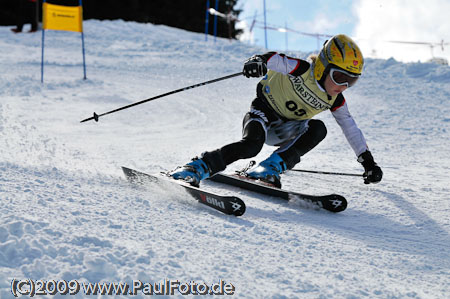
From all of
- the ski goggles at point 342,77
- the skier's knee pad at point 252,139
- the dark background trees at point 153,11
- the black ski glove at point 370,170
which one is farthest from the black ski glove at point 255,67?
the dark background trees at point 153,11

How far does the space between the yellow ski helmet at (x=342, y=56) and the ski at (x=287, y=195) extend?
35.8 inches

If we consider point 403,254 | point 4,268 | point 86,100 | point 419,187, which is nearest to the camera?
point 4,268

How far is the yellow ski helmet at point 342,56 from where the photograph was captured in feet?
10.8

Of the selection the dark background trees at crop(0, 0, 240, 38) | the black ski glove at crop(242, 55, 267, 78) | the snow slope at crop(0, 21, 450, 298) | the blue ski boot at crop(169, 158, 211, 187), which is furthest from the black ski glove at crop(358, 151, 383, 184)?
the dark background trees at crop(0, 0, 240, 38)

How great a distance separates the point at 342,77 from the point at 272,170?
84 centimetres

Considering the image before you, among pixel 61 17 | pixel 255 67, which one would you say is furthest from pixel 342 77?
pixel 61 17

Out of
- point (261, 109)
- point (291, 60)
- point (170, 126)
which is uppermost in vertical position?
point (291, 60)

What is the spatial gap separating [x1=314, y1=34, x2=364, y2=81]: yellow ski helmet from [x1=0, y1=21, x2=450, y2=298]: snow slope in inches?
38.0

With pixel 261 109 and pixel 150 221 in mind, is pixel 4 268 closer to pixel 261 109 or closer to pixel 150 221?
pixel 150 221

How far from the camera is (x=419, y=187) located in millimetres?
3926

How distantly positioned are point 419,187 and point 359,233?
1.55 m

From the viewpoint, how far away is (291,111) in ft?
12.0

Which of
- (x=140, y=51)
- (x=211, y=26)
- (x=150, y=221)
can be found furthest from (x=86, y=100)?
(x=211, y=26)

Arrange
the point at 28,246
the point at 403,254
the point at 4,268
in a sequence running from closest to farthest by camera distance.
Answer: the point at 4,268
the point at 28,246
the point at 403,254
